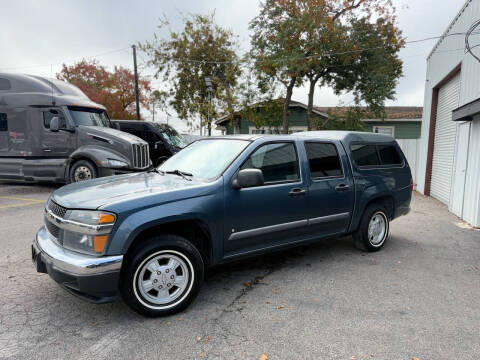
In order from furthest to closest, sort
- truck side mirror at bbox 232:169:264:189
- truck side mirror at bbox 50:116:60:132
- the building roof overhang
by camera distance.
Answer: truck side mirror at bbox 50:116:60:132 → the building roof overhang → truck side mirror at bbox 232:169:264:189

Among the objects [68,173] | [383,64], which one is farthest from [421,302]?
[383,64]

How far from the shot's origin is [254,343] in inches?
110

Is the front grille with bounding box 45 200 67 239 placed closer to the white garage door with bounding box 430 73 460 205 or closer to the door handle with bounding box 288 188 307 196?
the door handle with bounding box 288 188 307 196

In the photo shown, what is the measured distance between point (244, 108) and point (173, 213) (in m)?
20.2

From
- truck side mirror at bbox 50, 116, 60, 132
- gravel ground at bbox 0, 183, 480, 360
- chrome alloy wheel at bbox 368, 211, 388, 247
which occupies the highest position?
truck side mirror at bbox 50, 116, 60, 132

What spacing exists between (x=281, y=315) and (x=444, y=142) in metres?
10.2

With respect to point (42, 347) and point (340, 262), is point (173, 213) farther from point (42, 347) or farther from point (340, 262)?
point (340, 262)

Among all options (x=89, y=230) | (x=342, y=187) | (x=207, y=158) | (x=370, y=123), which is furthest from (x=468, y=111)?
(x=370, y=123)

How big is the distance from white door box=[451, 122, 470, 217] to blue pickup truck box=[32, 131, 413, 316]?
431 cm

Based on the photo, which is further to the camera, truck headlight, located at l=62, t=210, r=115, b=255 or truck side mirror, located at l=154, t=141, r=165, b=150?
truck side mirror, located at l=154, t=141, r=165, b=150

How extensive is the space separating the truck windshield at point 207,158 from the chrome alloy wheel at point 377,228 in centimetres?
263

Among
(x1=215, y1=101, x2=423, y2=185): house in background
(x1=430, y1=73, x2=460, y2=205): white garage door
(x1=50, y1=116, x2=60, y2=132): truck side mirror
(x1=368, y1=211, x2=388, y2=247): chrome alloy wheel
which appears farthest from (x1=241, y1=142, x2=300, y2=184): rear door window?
(x1=215, y1=101, x2=423, y2=185): house in background

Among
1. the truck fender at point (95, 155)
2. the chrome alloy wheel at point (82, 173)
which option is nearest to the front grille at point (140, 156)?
the truck fender at point (95, 155)

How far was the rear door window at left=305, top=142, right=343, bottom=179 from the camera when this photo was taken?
4414 millimetres
